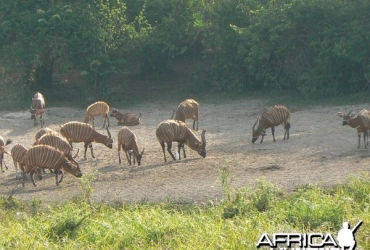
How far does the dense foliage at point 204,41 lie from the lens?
2422 cm

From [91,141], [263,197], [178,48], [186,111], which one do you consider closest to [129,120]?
[186,111]

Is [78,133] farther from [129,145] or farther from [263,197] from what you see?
[263,197]

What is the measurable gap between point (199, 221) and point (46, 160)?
5141 mm

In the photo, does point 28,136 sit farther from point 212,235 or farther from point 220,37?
point 212,235

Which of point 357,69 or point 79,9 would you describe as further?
point 79,9

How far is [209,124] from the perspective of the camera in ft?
71.2

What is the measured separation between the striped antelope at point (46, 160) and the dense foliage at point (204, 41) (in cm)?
1102

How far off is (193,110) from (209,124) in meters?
0.92

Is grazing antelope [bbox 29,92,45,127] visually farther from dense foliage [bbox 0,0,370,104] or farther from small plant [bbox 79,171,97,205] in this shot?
small plant [bbox 79,171,97,205]

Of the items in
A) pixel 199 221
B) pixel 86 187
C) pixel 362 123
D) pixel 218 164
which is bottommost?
pixel 218 164

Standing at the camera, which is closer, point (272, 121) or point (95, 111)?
point (272, 121)

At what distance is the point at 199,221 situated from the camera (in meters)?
10.5

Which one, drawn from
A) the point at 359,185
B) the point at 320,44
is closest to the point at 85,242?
the point at 359,185

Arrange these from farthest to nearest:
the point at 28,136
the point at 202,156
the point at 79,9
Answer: the point at 79,9, the point at 28,136, the point at 202,156
